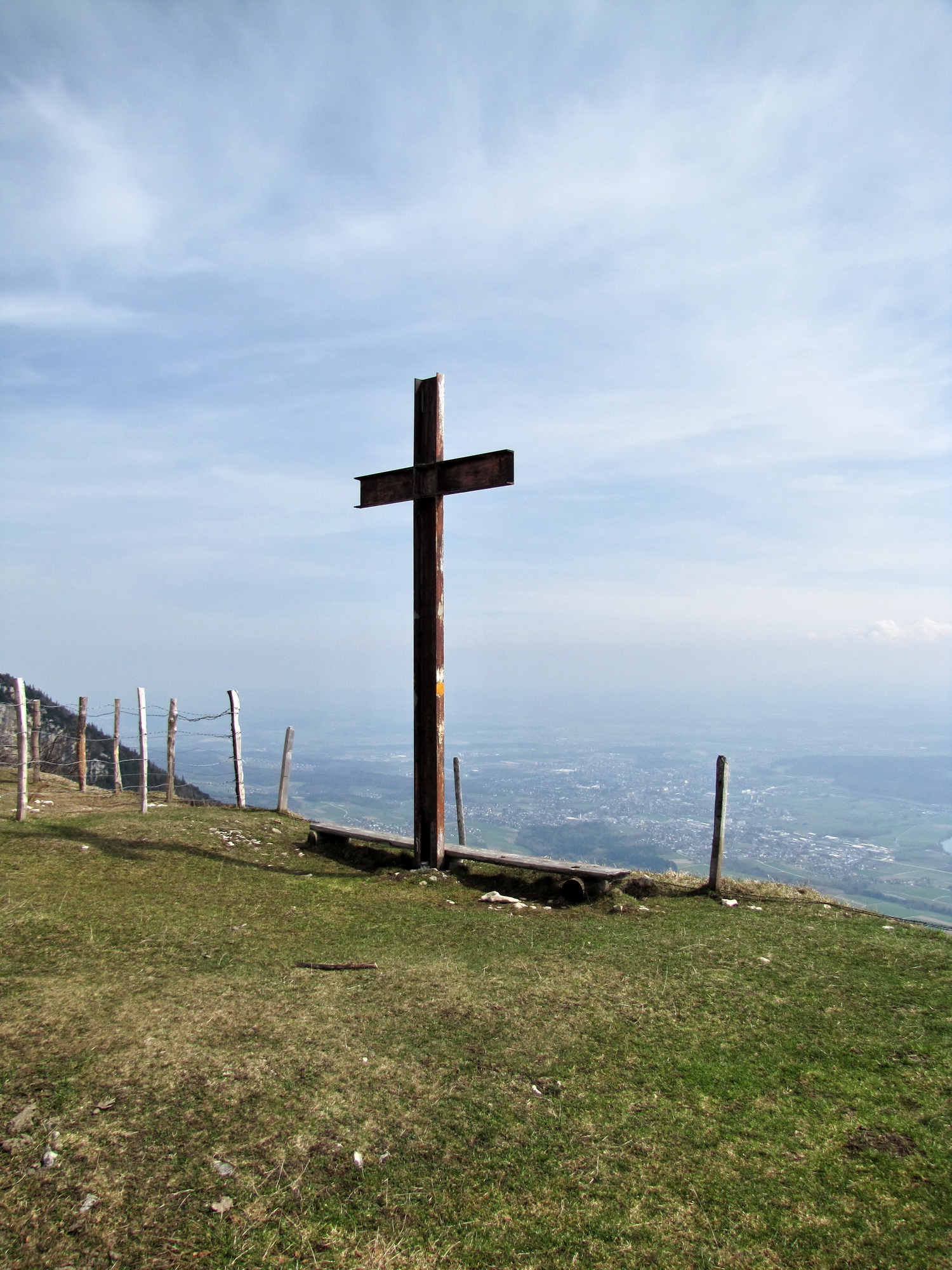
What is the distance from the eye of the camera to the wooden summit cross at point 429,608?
1031cm

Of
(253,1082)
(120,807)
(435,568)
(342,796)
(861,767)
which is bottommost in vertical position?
(861,767)

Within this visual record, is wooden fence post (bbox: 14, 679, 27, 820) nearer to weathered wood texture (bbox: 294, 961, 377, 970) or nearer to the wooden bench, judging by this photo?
the wooden bench

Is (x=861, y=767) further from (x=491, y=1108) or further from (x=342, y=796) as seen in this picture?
(x=491, y=1108)

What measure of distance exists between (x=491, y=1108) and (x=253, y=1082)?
138cm

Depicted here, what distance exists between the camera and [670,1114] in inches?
157

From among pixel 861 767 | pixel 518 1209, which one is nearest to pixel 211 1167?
pixel 518 1209

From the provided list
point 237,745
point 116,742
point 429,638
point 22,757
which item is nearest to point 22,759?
point 22,757

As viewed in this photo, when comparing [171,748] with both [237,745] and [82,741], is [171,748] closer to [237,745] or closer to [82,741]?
[237,745]

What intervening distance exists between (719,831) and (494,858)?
296cm

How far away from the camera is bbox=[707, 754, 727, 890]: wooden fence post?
355 inches

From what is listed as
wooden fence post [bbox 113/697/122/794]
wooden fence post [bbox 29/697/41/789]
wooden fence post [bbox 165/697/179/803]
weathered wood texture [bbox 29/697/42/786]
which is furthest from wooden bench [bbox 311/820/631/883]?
weathered wood texture [bbox 29/697/42/786]

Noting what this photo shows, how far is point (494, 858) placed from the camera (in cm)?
989

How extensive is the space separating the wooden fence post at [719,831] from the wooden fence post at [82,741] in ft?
47.7

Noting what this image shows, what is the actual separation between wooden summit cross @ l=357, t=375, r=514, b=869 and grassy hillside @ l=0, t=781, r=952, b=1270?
2.79m
